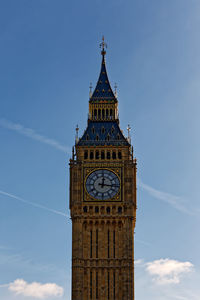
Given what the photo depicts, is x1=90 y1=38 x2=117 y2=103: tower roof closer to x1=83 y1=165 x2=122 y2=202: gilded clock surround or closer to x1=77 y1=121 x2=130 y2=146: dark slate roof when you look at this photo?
x1=77 y1=121 x2=130 y2=146: dark slate roof

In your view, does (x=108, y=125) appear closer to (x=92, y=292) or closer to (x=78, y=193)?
(x=78, y=193)

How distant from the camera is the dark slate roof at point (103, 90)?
327 ft

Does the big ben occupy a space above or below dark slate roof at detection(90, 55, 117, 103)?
below

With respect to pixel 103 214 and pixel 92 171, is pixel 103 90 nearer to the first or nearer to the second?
pixel 92 171

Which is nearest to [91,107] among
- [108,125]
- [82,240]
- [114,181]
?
[108,125]

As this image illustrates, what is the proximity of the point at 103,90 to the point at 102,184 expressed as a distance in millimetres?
13819

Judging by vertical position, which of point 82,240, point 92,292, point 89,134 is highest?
point 89,134

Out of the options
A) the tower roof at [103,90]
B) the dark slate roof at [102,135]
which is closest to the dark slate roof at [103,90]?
the tower roof at [103,90]

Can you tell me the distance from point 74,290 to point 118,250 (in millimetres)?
6754

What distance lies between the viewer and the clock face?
3654 inches

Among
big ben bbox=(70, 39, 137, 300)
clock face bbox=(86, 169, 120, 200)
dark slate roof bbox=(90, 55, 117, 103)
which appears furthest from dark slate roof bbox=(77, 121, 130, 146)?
clock face bbox=(86, 169, 120, 200)

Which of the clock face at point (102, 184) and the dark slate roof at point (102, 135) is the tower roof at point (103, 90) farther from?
the clock face at point (102, 184)

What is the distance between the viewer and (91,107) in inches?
3922

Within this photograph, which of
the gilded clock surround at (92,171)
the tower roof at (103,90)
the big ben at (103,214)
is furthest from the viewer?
the tower roof at (103,90)
